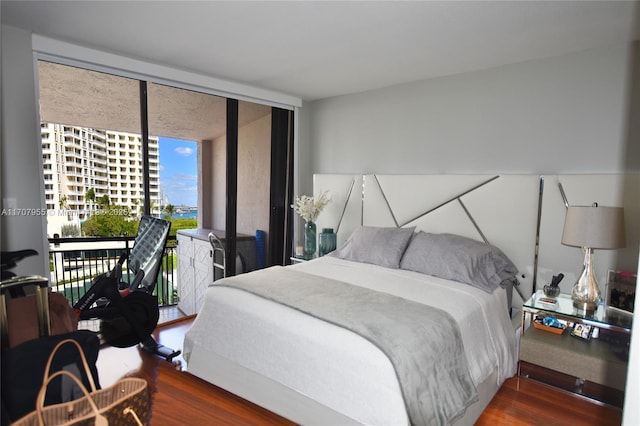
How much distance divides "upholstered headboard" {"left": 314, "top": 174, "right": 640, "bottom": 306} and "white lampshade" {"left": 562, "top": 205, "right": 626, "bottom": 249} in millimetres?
162

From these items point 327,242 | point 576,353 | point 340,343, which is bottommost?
point 576,353

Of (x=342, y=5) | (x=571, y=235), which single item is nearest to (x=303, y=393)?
(x=571, y=235)

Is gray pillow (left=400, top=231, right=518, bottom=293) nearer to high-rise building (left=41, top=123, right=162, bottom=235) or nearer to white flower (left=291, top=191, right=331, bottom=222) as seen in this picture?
white flower (left=291, top=191, right=331, bottom=222)

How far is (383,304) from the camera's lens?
2.08 meters

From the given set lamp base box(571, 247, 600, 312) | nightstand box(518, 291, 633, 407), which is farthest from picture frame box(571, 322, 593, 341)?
lamp base box(571, 247, 600, 312)

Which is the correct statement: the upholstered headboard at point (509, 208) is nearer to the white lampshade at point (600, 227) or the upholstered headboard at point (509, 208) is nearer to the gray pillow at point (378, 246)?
the white lampshade at point (600, 227)

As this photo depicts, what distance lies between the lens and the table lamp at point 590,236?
2150 mm

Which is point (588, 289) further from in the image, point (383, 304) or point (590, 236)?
point (383, 304)

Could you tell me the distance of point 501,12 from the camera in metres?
2.04

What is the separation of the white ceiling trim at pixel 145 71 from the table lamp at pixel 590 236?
2.93m

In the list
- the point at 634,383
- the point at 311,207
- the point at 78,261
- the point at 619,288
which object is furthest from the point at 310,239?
the point at 634,383

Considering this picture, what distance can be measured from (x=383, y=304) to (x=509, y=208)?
1427 millimetres

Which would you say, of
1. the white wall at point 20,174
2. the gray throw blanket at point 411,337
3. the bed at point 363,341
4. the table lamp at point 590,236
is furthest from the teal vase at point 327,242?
the white wall at point 20,174

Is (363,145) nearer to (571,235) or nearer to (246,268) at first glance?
(246,268)
